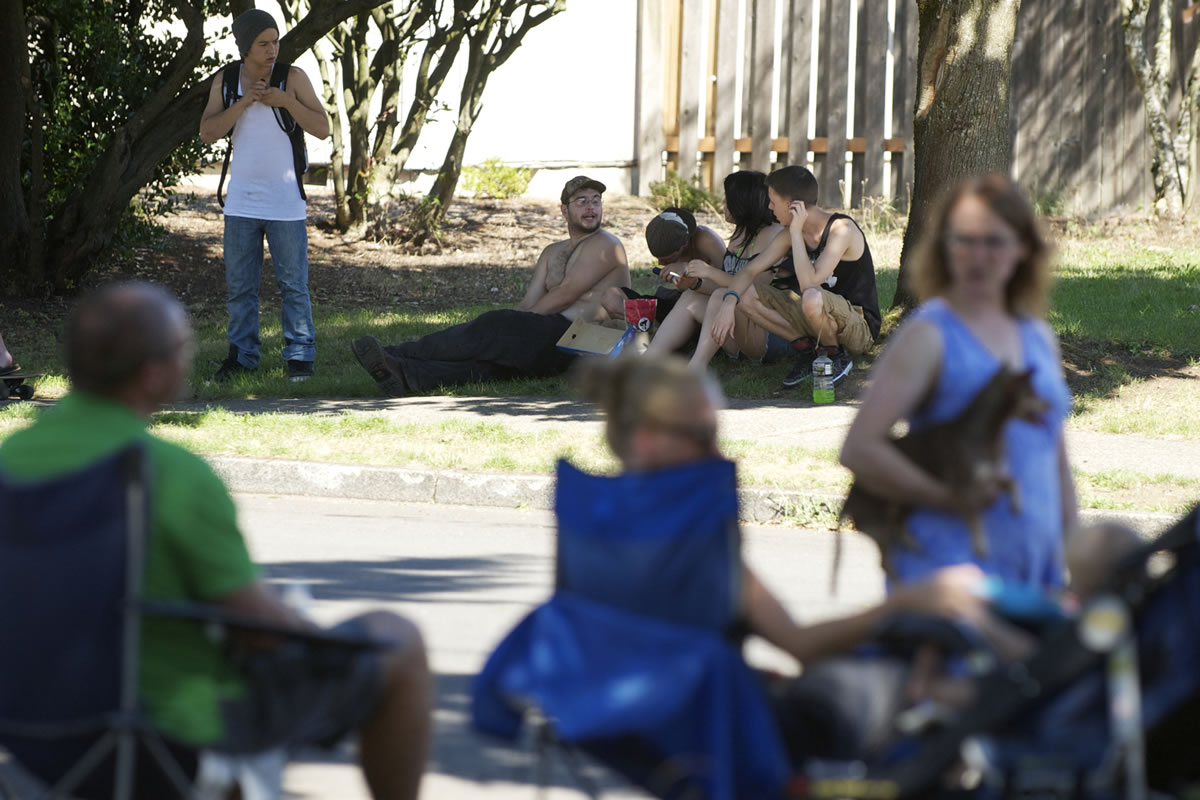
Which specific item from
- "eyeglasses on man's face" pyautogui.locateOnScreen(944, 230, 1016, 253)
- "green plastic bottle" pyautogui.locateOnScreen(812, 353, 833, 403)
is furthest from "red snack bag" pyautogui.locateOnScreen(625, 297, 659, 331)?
"eyeglasses on man's face" pyautogui.locateOnScreen(944, 230, 1016, 253)

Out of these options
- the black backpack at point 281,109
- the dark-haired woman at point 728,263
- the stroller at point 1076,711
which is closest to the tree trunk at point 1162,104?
the dark-haired woman at point 728,263

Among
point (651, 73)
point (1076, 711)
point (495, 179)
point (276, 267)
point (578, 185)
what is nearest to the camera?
point (1076, 711)

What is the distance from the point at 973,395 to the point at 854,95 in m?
13.9

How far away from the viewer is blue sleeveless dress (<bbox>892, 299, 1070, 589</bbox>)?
3.37 m

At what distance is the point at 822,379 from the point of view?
30.1ft

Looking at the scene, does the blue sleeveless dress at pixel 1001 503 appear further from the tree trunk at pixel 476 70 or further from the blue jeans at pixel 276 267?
the tree trunk at pixel 476 70

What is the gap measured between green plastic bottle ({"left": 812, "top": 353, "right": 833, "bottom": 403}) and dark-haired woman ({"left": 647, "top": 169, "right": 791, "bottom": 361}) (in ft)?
2.37

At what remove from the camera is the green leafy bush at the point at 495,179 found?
17.6 meters

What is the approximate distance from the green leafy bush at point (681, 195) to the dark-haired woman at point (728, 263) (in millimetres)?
6694

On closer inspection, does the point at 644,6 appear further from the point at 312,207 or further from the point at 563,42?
the point at 312,207

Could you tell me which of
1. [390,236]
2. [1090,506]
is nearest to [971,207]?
[1090,506]

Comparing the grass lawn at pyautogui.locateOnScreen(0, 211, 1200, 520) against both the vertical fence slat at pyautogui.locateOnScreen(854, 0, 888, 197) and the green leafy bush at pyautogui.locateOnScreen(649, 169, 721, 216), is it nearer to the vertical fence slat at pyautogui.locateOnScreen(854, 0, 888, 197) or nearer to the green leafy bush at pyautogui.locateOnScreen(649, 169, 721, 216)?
the vertical fence slat at pyautogui.locateOnScreen(854, 0, 888, 197)

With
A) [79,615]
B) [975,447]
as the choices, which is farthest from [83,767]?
[975,447]

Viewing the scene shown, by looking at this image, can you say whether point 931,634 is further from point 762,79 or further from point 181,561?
point 762,79
